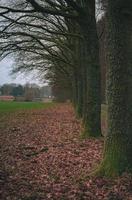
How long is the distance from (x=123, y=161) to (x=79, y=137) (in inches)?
332

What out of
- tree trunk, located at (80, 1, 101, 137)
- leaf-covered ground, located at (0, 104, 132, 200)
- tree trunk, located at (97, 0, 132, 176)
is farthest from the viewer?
tree trunk, located at (80, 1, 101, 137)

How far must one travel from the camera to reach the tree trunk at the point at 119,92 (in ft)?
36.2

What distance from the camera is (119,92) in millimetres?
11172

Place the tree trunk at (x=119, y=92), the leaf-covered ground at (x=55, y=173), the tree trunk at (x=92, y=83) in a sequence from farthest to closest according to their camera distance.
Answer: the tree trunk at (x=92, y=83), the tree trunk at (x=119, y=92), the leaf-covered ground at (x=55, y=173)

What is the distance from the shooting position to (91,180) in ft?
34.8

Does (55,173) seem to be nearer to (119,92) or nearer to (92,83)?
(119,92)

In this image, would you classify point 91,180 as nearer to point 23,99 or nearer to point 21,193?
point 21,193

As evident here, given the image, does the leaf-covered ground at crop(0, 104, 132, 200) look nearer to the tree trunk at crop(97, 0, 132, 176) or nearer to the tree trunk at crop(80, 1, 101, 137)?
the tree trunk at crop(97, 0, 132, 176)

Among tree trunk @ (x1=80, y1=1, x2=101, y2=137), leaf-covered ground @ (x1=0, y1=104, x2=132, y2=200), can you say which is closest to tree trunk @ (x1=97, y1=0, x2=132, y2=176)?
leaf-covered ground @ (x1=0, y1=104, x2=132, y2=200)

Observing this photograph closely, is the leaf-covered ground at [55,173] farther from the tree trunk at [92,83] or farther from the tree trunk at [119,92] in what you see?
the tree trunk at [92,83]

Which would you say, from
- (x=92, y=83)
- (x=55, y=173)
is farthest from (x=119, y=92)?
(x=92, y=83)

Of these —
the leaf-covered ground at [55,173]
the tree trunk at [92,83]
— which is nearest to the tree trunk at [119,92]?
the leaf-covered ground at [55,173]

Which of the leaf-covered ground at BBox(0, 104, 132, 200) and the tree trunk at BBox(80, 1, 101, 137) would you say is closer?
the leaf-covered ground at BBox(0, 104, 132, 200)

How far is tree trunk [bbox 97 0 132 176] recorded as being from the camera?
11039mm
